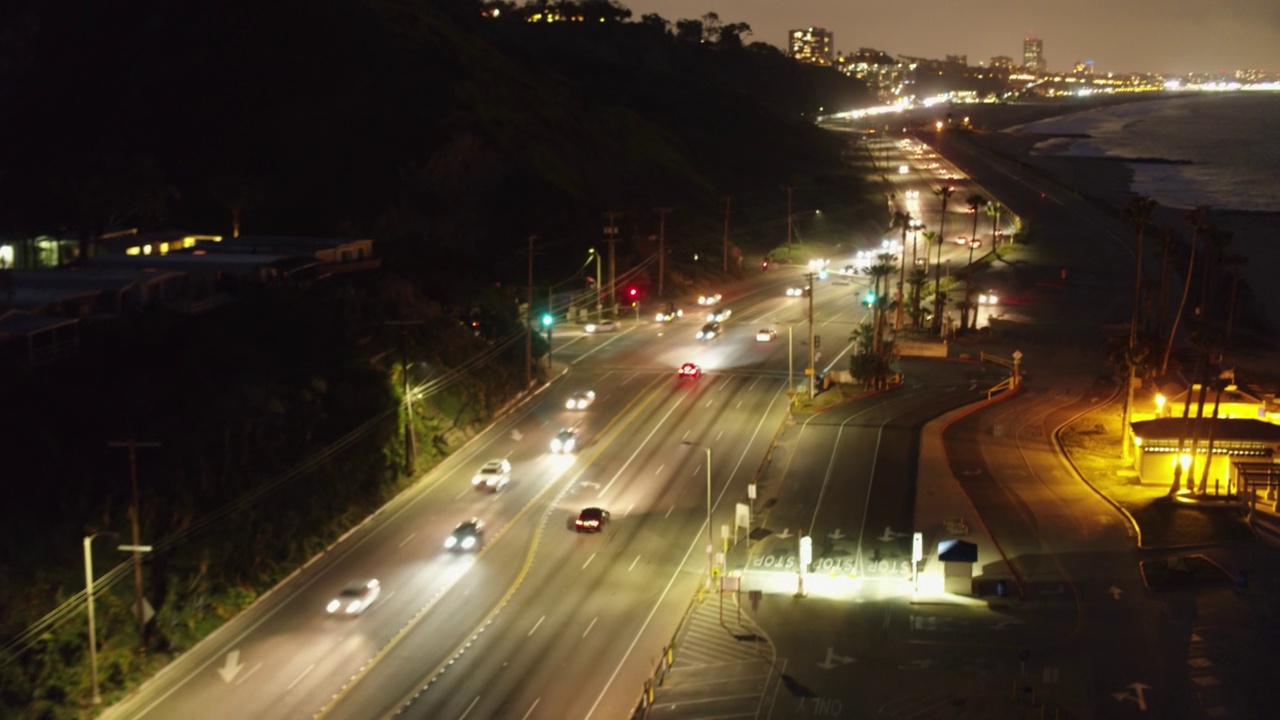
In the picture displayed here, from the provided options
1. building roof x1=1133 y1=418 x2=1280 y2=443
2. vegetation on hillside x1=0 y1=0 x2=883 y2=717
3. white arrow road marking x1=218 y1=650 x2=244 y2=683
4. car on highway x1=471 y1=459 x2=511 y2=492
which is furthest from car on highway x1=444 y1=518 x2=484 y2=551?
building roof x1=1133 y1=418 x2=1280 y2=443

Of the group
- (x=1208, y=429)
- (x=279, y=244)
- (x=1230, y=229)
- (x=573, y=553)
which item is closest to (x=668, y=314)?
(x=279, y=244)

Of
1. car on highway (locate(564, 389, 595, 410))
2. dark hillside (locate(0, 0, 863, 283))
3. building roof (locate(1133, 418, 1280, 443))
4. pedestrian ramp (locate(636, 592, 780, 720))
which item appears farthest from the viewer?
dark hillside (locate(0, 0, 863, 283))

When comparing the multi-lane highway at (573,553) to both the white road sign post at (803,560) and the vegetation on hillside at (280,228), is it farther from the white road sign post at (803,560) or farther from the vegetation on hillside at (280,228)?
the vegetation on hillside at (280,228)

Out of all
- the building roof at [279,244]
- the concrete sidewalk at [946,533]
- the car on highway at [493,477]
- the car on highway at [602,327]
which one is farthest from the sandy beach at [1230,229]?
the building roof at [279,244]

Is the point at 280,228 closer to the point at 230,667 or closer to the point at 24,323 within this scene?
the point at 24,323

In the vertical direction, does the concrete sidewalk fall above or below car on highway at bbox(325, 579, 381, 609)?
above

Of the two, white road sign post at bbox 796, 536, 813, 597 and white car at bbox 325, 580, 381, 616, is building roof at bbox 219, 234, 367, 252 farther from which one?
white road sign post at bbox 796, 536, 813, 597
